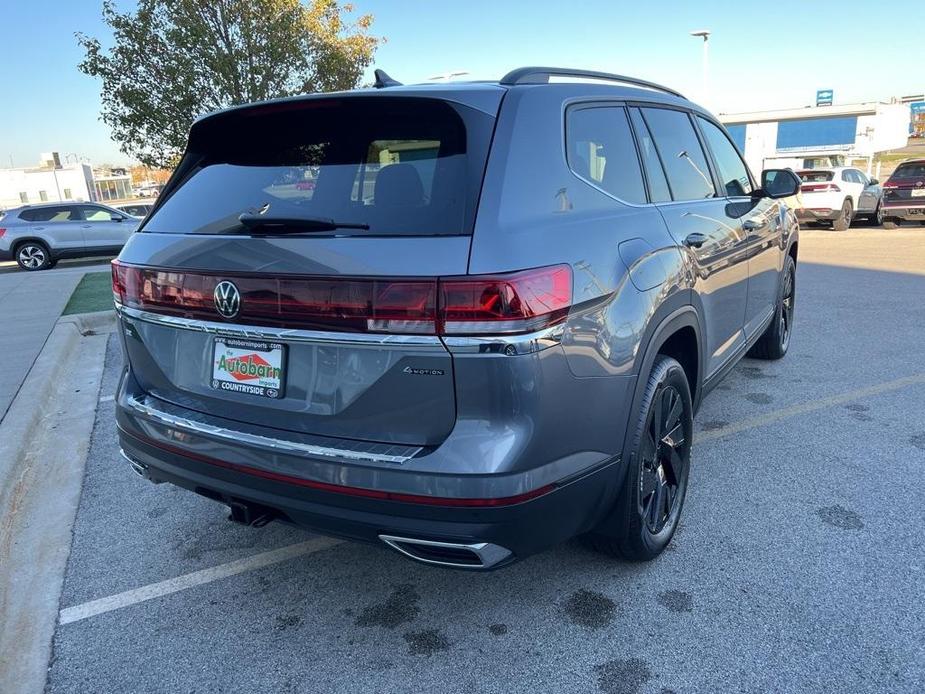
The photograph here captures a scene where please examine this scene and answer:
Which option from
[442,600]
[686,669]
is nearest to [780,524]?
[686,669]

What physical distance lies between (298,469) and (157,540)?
1.51 metres

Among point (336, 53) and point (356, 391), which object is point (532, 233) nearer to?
point (356, 391)

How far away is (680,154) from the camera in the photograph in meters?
3.40

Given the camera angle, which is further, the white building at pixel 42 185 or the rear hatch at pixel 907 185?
the white building at pixel 42 185

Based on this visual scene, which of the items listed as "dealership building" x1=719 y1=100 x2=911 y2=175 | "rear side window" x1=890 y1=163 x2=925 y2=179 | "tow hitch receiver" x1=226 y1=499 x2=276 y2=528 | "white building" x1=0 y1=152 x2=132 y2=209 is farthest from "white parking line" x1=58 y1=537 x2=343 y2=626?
"white building" x1=0 y1=152 x2=132 y2=209

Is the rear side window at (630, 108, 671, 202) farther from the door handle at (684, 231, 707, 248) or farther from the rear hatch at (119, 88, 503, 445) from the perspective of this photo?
the rear hatch at (119, 88, 503, 445)

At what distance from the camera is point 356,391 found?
80.5 inches

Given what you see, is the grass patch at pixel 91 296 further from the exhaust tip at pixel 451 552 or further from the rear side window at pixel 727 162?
the exhaust tip at pixel 451 552

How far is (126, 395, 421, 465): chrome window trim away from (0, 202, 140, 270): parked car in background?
16160 millimetres

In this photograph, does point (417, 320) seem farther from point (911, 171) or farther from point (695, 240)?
point (911, 171)

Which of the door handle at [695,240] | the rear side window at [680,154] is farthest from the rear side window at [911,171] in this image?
the door handle at [695,240]

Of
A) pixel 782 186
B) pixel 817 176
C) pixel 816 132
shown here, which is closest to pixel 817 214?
pixel 817 176

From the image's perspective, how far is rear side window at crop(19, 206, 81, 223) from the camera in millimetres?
16859

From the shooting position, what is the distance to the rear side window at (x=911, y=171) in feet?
52.0
